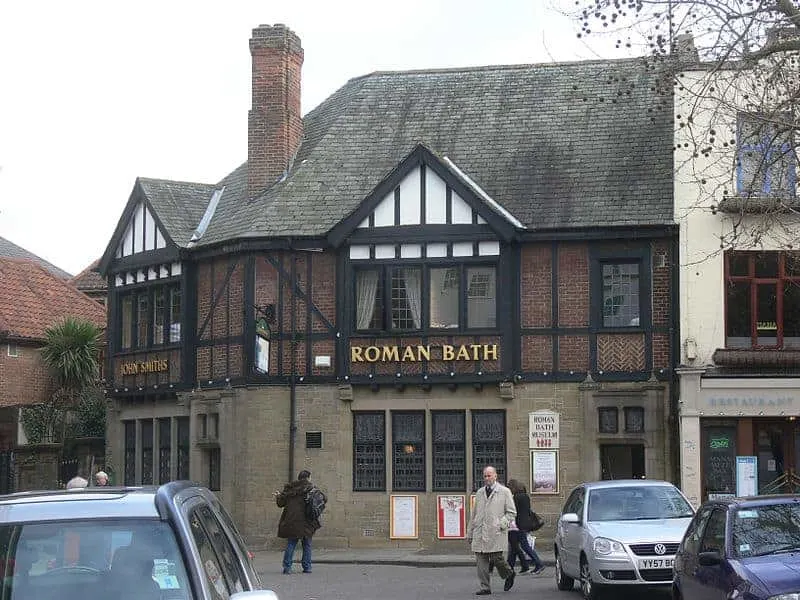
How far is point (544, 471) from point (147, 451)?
9903 millimetres

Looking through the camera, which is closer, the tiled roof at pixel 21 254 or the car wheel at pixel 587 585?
the car wheel at pixel 587 585

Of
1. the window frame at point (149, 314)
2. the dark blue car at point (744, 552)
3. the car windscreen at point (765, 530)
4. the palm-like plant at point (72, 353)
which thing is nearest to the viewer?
the dark blue car at point (744, 552)

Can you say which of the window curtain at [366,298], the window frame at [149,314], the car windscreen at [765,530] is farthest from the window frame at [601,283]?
the car windscreen at [765,530]

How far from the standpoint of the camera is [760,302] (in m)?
27.9

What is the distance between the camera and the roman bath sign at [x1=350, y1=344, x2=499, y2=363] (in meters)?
28.7

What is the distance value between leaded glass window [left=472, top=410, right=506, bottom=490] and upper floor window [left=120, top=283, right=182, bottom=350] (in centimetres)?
728

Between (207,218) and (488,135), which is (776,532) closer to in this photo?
(488,135)

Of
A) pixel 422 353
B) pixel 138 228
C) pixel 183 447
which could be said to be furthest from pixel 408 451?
pixel 138 228

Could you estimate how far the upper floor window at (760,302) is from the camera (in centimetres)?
2783

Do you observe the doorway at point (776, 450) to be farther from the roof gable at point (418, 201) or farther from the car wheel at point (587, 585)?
the car wheel at point (587, 585)

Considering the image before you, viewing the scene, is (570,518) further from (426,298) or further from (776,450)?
(426,298)

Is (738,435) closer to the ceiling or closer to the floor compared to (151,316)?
closer to the floor

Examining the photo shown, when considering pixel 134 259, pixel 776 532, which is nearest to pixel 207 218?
pixel 134 259

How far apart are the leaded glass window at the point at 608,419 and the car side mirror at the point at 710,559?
52.8ft
